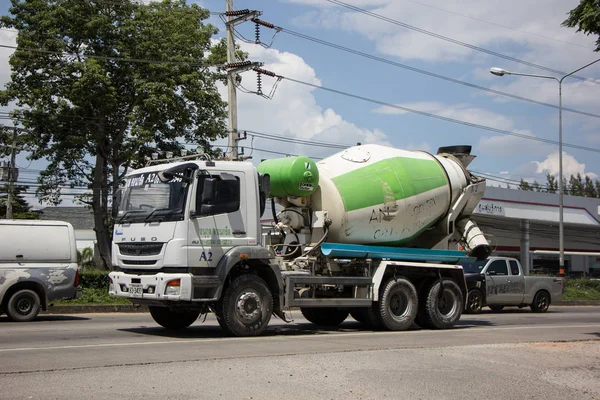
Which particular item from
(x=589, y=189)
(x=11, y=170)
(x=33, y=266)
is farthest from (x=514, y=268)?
(x=589, y=189)

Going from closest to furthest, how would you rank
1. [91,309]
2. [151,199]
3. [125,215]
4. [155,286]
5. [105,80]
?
1. [155,286]
2. [151,199]
3. [125,215]
4. [91,309]
5. [105,80]

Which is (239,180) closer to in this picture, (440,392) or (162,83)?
(440,392)

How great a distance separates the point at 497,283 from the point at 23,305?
44.8ft

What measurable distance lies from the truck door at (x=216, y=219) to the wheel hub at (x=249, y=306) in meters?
0.78

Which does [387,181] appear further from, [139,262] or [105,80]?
[105,80]

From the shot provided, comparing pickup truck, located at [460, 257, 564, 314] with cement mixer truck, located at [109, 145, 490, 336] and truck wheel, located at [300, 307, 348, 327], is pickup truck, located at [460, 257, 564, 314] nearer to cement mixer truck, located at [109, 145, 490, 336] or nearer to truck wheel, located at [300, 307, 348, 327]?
cement mixer truck, located at [109, 145, 490, 336]

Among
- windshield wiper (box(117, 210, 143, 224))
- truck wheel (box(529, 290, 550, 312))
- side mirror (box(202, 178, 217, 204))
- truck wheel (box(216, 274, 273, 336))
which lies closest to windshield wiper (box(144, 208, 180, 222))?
windshield wiper (box(117, 210, 143, 224))

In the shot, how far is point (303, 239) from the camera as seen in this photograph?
43.5ft

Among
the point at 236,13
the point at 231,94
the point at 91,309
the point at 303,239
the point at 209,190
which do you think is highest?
the point at 236,13

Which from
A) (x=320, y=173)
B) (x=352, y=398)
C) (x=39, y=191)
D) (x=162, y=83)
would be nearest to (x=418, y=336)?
(x=320, y=173)

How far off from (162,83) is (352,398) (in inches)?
995

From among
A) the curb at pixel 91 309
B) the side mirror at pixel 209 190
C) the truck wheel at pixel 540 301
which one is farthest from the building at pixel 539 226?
the side mirror at pixel 209 190

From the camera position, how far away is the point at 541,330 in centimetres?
1480

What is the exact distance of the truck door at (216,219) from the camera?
35.6 ft
